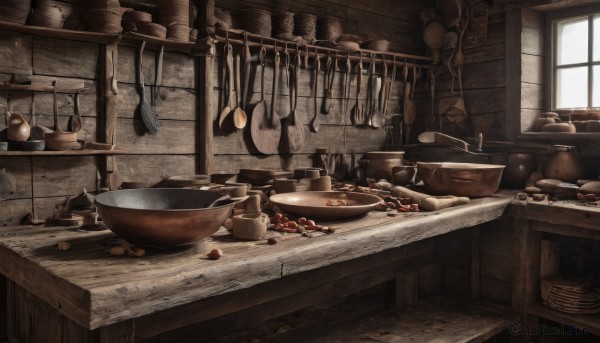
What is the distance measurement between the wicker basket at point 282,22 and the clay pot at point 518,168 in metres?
1.78

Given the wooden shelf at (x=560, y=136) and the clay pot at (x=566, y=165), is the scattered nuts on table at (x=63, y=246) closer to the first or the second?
the clay pot at (x=566, y=165)

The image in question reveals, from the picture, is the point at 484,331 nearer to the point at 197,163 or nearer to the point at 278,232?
the point at 278,232

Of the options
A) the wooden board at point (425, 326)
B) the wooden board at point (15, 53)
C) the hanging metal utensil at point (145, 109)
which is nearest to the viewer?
the wooden board at point (15, 53)

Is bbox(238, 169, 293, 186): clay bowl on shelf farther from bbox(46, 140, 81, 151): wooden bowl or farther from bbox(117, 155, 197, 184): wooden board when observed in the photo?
bbox(46, 140, 81, 151): wooden bowl

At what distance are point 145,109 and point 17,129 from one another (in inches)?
27.5

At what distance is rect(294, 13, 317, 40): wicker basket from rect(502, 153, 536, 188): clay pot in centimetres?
165

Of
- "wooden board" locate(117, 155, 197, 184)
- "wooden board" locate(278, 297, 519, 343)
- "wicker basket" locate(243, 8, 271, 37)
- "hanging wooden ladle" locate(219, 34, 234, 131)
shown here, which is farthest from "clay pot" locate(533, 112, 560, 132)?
"wooden board" locate(117, 155, 197, 184)

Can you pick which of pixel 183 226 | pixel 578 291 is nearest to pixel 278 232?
pixel 183 226

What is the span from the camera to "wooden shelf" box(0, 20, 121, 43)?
2354 mm

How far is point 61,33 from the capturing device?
8.11 feet

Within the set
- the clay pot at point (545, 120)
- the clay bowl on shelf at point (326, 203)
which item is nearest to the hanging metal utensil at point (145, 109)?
the clay bowl on shelf at point (326, 203)

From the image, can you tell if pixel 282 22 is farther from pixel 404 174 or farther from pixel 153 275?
pixel 153 275

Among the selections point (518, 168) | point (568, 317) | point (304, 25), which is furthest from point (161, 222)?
point (518, 168)

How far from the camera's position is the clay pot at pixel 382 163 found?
3666 mm
